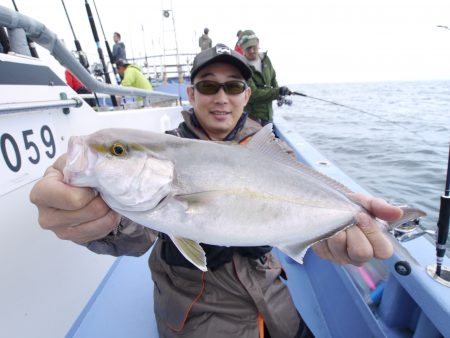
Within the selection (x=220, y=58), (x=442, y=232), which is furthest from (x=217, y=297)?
(x=220, y=58)

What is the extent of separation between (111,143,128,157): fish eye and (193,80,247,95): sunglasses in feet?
4.05

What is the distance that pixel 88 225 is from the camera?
1240 millimetres

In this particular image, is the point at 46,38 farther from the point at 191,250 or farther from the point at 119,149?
the point at 191,250

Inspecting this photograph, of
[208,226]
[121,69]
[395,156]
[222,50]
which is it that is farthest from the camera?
[121,69]

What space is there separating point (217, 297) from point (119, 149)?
1.12 meters

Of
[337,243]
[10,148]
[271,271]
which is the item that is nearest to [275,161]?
[337,243]

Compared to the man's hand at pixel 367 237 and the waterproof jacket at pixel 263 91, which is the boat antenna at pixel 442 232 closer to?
the man's hand at pixel 367 237

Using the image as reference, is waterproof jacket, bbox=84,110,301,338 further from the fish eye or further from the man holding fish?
the fish eye

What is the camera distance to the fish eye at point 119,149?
1.20 metres

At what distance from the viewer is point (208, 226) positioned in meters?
1.27

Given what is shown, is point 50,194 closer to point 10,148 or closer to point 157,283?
point 10,148

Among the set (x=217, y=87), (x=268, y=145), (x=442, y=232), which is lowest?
(x=442, y=232)

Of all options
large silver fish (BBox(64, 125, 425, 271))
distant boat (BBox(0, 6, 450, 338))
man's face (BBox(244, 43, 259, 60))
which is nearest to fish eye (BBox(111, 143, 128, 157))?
large silver fish (BBox(64, 125, 425, 271))

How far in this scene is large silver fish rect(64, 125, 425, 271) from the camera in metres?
1.18
